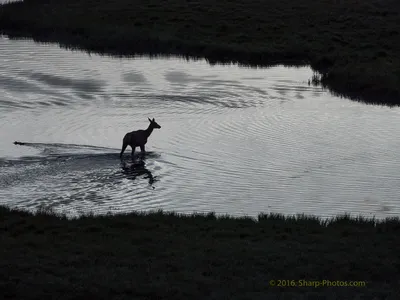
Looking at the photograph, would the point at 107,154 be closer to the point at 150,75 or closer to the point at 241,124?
the point at 241,124

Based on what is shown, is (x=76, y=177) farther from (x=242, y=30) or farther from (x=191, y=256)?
(x=242, y=30)

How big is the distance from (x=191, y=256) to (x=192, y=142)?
15606 mm

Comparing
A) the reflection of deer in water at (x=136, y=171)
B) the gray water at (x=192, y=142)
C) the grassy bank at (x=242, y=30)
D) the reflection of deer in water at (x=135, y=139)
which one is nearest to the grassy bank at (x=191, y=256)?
the gray water at (x=192, y=142)

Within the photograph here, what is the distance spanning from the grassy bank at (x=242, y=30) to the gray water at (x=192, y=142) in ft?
14.1

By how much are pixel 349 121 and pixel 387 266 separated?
21.5 m

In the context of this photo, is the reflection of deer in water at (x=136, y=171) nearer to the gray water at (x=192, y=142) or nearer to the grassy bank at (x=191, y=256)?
the gray water at (x=192, y=142)

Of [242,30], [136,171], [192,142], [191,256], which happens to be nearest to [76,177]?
[136,171]

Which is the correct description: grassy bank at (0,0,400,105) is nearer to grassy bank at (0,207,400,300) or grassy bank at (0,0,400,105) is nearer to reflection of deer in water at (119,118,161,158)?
reflection of deer in water at (119,118,161,158)

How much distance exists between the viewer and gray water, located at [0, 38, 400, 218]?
22125 mm

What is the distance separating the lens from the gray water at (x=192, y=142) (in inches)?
871

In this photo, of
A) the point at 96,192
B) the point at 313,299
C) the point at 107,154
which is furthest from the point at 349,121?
the point at 313,299

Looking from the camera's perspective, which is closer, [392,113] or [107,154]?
[107,154]

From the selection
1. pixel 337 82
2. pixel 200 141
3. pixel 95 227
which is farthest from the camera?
pixel 337 82

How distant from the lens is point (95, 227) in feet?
55.8
